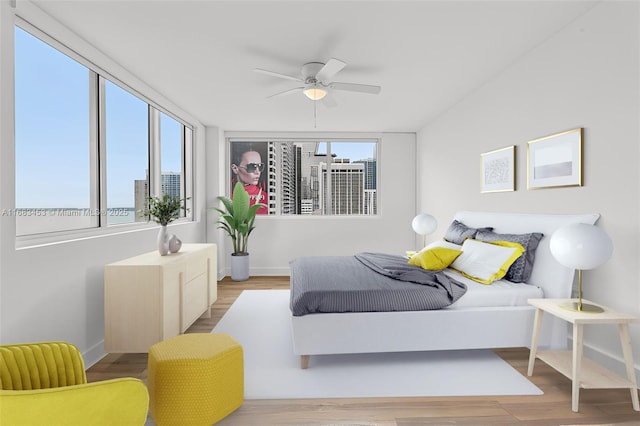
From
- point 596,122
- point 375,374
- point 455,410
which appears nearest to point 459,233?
point 596,122

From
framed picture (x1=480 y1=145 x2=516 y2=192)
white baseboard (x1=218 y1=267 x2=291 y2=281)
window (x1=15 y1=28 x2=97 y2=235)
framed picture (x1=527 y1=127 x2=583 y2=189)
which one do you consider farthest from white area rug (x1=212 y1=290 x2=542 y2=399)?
white baseboard (x1=218 y1=267 x2=291 y2=281)

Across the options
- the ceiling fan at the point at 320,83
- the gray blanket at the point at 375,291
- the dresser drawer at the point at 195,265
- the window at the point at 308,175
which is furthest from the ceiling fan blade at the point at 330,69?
the window at the point at 308,175

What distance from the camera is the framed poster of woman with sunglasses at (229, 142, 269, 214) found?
599 cm

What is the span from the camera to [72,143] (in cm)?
261

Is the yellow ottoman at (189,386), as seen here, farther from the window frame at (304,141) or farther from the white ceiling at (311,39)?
the window frame at (304,141)

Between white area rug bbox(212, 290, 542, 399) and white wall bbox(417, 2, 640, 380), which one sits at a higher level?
white wall bbox(417, 2, 640, 380)

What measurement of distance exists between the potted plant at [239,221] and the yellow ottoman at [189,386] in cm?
351

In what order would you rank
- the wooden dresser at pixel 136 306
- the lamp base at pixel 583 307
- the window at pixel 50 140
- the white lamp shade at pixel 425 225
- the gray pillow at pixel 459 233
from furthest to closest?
the white lamp shade at pixel 425 225 → the gray pillow at pixel 459 233 → the wooden dresser at pixel 136 306 → the window at pixel 50 140 → the lamp base at pixel 583 307

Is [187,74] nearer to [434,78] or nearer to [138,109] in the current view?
[138,109]

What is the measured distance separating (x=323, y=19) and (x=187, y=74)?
5.19 feet

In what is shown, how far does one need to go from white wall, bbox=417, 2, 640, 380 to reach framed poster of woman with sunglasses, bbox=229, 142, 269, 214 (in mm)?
3791

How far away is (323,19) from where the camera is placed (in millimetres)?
2332

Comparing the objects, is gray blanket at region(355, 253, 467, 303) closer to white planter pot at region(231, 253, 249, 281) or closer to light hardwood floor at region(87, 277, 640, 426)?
light hardwood floor at region(87, 277, 640, 426)

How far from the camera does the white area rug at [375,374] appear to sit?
2.11 meters
